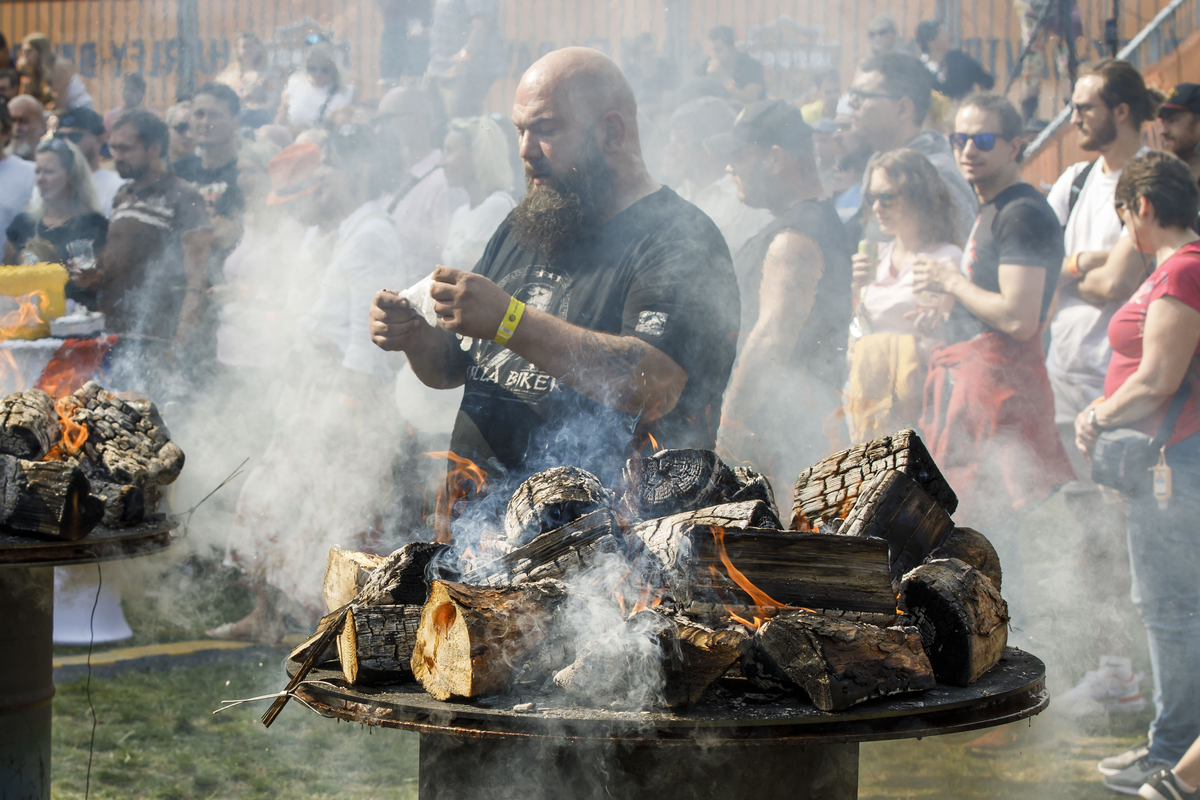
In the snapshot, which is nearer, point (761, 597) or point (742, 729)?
point (742, 729)

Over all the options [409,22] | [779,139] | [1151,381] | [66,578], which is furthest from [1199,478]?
[66,578]

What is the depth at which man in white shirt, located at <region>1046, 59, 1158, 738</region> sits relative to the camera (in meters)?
3.67

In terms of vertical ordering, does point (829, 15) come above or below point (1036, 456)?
above

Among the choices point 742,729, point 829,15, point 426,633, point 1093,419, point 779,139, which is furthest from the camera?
point 829,15

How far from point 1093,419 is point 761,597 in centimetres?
256

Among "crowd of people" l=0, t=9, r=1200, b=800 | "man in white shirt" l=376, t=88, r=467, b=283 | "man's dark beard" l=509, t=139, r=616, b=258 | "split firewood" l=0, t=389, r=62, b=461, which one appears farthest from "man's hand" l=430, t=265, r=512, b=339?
"man in white shirt" l=376, t=88, r=467, b=283

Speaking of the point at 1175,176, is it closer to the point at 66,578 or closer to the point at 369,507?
the point at 369,507

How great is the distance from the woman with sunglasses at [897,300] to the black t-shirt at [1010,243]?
16 cm

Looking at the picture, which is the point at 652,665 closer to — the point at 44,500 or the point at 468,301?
the point at 468,301

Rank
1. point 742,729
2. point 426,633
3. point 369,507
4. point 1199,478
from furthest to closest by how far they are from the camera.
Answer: point 369,507 → point 1199,478 → point 426,633 → point 742,729

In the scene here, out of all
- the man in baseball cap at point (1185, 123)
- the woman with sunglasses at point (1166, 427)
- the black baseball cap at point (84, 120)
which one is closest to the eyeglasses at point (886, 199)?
the woman with sunglasses at point (1166, 427)

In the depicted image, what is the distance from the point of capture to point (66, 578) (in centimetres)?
491

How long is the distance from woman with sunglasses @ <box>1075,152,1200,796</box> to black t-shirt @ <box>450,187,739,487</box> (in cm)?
177

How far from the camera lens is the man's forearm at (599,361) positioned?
2217 millimetres
